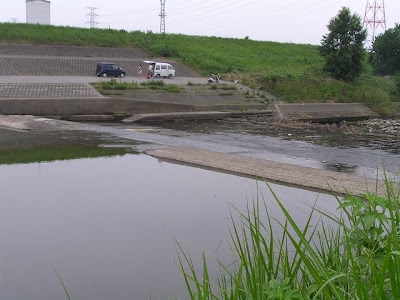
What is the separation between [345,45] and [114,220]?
116ft

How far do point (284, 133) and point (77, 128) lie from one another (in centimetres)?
860

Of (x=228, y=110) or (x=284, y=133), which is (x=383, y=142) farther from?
(x=228, y=110)

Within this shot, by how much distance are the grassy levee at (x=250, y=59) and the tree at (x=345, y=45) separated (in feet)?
3.17

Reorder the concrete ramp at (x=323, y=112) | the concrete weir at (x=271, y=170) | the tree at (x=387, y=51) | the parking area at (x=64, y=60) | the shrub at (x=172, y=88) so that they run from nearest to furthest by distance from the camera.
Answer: the concrete weir at (x=271, y=170)
the shrub at (x=172, y=88)
the concrete ramp at (x=323, y=112)
the parking area at (x=64, y=60)
the tree at (x=387, y=51)

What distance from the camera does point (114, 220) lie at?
355 inches

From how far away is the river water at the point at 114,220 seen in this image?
6.63m

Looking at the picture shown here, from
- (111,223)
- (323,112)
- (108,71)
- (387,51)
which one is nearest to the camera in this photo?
(111,223)

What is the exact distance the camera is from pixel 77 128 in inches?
838

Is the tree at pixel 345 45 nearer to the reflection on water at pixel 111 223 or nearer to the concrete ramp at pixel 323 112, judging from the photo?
the concrete ramp at pixel 323 112

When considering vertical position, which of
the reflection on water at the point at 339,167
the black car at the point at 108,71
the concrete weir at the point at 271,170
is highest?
the black car at the point at 108,71

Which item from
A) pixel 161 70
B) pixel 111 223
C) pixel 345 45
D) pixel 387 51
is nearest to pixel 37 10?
pixel 161 70

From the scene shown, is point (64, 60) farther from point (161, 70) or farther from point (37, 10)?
point (37, 10)

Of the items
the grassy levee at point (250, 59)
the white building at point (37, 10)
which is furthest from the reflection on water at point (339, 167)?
the white building at point (37, 10)

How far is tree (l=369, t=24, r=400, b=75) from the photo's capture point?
48250 millimetres
